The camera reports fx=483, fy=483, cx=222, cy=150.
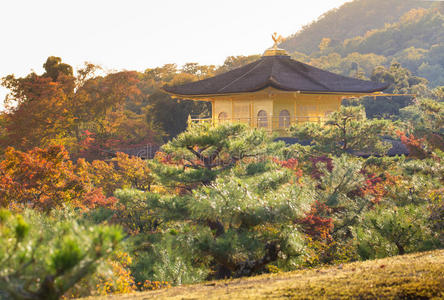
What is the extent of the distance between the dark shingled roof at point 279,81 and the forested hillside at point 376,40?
2353 cm

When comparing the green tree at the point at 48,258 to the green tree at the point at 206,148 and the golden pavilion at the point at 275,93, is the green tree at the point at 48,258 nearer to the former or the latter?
the green tree at the point at 206,148

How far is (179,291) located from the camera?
5.21 m

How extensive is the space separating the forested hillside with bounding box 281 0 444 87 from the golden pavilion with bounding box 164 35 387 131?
2400cm

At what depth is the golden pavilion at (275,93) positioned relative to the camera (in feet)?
81.9

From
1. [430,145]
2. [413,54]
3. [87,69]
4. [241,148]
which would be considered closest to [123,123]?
[87,69]

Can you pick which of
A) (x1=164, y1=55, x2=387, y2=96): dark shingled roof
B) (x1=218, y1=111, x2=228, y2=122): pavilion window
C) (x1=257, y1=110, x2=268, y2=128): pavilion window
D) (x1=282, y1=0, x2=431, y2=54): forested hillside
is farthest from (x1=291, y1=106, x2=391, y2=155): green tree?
(x1=282, y1=0, x2=431, y2=54): forested hillside

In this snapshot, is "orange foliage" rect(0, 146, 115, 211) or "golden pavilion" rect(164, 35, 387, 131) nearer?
"orange foliage" rect(0, 146, 115, 211)

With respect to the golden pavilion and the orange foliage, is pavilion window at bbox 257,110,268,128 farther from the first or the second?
the orange foliage

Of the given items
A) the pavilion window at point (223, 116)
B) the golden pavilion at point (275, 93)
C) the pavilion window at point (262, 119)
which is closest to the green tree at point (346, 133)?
the golden pavilion at point (275, 93)

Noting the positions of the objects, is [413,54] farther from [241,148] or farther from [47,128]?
[241,148]

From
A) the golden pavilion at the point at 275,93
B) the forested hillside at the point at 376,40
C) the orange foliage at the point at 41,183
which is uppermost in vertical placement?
the forested hillside at the point at 376,40

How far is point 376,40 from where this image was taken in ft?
309

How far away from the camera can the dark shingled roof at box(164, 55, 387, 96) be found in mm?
24641

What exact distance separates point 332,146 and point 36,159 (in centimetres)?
1006
